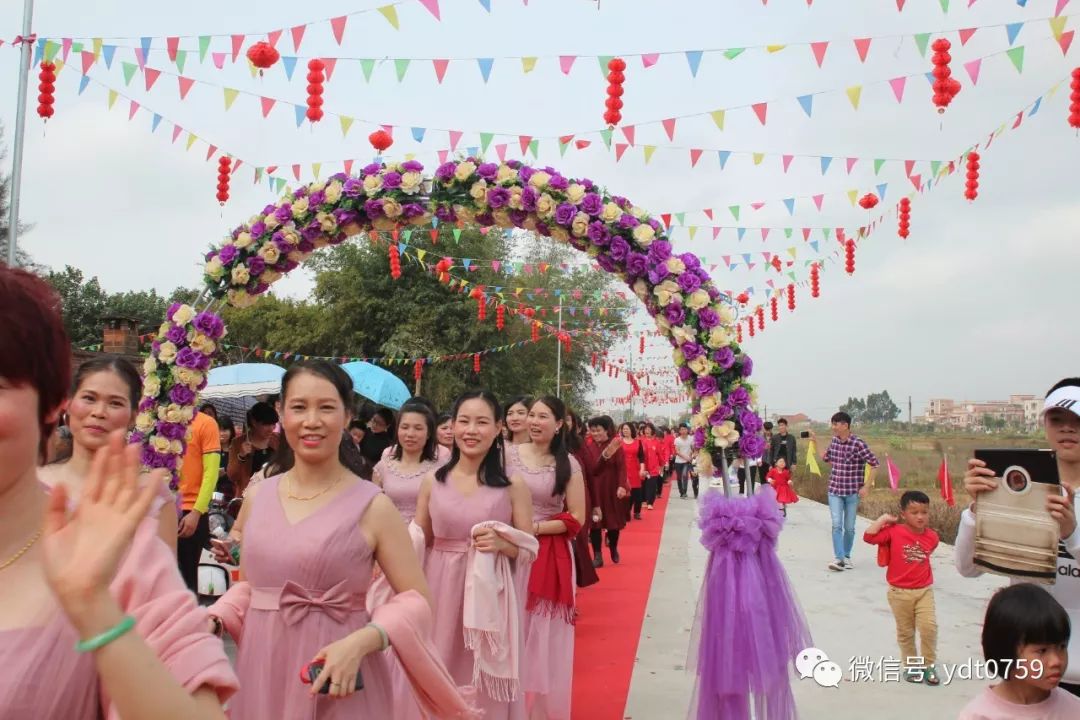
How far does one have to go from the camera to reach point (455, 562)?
486 cm

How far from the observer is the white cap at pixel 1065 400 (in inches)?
123

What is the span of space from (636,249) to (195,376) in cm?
272

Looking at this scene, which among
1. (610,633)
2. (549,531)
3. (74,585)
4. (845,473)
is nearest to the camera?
(74,585)

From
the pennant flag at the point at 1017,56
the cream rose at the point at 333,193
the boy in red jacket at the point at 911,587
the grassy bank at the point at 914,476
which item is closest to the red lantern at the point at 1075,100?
the pennant flag at the point at 1017,56

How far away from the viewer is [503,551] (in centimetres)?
471

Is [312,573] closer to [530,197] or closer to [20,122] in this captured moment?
[530,197]

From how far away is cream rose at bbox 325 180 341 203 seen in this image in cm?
526

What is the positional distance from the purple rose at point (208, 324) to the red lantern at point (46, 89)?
3.89 meters

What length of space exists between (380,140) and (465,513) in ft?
15.5

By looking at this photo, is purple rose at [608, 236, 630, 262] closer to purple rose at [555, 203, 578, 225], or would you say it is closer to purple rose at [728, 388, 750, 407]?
purple rose at [555, 203, 578, 225]

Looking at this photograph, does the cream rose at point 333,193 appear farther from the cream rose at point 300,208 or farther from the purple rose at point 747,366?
the purple rose at point 747,366

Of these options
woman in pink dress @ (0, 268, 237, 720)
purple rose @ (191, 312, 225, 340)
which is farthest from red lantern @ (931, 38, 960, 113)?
woman in pink dress @ (0, 268, 237, 720)

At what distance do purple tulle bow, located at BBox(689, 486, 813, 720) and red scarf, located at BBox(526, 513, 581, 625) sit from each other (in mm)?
1068

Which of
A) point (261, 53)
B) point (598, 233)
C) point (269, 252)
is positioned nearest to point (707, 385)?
point (598, 233)
